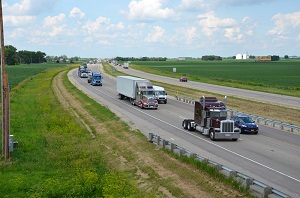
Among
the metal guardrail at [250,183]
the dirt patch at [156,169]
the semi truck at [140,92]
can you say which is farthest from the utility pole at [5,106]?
the semi truck at [140,92]

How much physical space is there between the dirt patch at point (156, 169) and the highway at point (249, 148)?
2594mm

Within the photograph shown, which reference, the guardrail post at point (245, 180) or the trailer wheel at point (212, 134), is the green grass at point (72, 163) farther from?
the trailer wheel at point (212, 134)

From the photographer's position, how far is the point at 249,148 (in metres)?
28.4

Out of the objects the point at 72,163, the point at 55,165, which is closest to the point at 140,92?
the point at 72,163

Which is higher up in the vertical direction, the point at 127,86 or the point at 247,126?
the point at 127,86

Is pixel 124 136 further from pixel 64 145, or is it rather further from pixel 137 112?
pixel 137 112

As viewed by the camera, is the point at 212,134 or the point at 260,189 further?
the point at 212,134

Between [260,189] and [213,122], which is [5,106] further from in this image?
[213,122]

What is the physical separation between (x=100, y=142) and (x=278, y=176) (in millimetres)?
13399

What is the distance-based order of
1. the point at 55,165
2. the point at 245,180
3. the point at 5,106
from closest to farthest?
the point at 245,180 < the point at 55,165 < the point at 5,106

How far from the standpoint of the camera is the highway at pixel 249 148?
21219mm

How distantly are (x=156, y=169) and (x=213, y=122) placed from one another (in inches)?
406

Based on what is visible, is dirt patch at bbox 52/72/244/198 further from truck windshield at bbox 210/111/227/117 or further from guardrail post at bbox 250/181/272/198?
truck windshield at bbox 210/111/227/117

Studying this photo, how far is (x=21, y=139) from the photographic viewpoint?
94.6 feet
